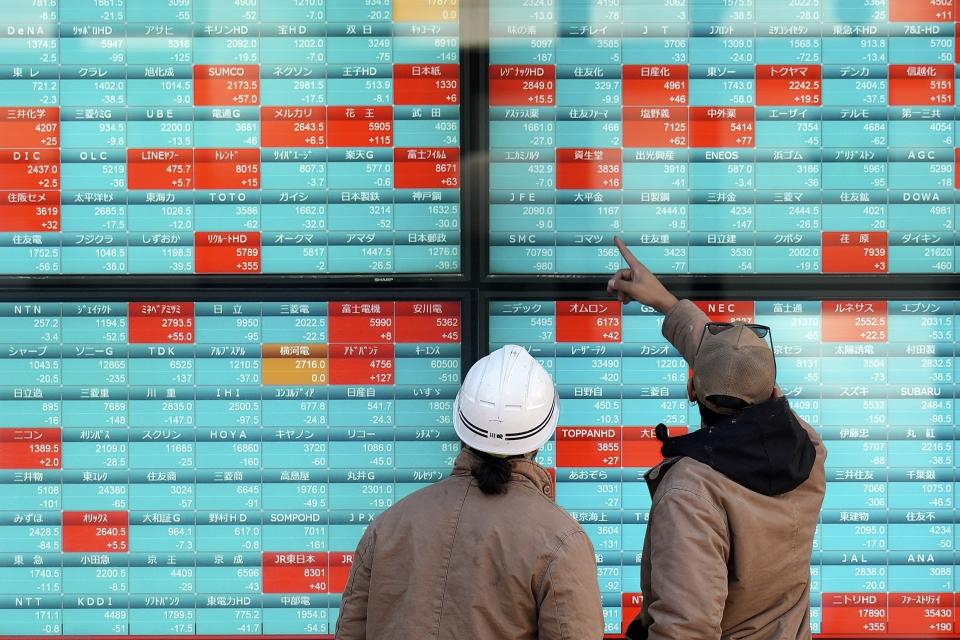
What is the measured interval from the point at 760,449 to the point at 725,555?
28 cm

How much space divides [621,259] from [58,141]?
2.13 metres

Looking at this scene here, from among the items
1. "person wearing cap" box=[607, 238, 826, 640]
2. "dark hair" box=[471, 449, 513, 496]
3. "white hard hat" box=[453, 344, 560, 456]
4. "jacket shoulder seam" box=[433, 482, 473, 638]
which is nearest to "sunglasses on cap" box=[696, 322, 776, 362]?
"person wearing cap" box=[607, 238, 826, 640]

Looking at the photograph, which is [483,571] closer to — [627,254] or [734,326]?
[734,326]

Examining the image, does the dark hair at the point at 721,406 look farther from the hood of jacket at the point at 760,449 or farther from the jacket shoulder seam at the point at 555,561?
the jacket shoulder seam at the point at 555,561

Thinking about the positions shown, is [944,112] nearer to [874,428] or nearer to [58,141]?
[874,428]

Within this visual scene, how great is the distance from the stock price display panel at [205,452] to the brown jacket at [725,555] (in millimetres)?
1308

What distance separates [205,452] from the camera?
354 cm

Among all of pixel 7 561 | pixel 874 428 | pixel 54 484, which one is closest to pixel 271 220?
pixel 54 484

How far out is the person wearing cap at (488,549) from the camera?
6.95 ft

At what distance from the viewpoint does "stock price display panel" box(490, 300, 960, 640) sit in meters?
3.52

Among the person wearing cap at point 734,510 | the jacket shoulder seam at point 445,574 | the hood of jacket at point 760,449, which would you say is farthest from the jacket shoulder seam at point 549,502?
the hood of jacket at point 760,449

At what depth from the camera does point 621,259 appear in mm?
3531

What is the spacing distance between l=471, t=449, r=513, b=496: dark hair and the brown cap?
1.96 ft

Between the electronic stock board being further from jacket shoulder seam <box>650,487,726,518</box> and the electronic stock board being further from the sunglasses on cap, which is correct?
jacket shoulder seam <box>650,487,726,518</box>
